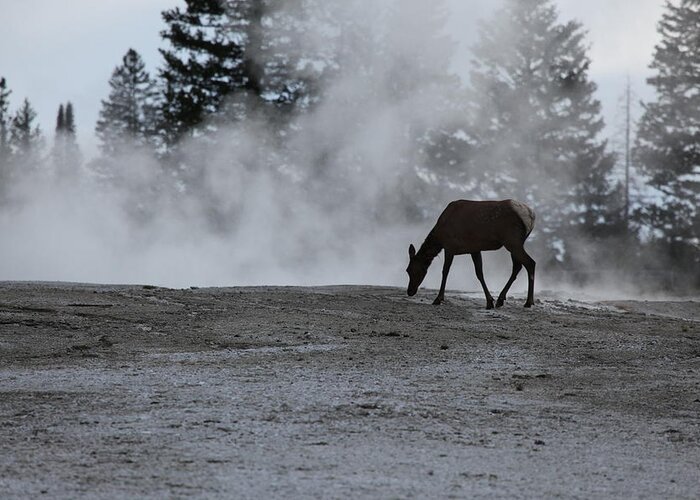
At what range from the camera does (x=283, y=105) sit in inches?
1489

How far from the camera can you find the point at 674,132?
43281 mm

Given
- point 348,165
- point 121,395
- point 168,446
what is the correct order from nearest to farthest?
point 168,446 → point 121,395 → point 348,165

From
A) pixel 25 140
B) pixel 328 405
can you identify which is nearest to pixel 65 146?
pixel 25 140

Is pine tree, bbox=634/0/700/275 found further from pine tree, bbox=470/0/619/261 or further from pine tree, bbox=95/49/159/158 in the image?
pine tree, bbox=95/49/159/158

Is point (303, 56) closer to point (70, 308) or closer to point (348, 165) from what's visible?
point (348, 165)

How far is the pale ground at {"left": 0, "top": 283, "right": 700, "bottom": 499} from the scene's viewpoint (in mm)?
4594

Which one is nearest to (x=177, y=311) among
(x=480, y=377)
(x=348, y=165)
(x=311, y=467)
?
(x=480, y=377)

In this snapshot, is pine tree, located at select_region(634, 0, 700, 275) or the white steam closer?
the white steam

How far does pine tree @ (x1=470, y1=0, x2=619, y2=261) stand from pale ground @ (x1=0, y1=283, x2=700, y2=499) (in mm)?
28977

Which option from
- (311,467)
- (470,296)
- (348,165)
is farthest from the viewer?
(348,165)

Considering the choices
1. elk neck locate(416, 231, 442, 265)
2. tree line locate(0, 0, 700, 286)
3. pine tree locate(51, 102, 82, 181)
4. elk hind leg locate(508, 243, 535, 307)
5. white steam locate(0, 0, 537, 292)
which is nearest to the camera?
elk hind leg locate(508, 243, 535, 307)

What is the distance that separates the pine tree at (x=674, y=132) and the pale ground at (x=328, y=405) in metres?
31.4

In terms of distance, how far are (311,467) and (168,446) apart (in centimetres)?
80

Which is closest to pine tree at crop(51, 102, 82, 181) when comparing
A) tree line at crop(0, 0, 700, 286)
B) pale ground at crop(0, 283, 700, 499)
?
tree line at crop(0, 0, 700, 286)
